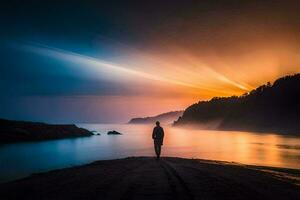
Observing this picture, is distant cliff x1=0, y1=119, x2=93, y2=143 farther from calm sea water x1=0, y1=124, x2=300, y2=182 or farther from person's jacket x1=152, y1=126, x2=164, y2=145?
person's jacket x1=152, y1=126, x2=164, y2=145

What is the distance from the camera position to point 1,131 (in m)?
114

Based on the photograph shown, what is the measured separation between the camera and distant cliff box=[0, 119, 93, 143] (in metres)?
113

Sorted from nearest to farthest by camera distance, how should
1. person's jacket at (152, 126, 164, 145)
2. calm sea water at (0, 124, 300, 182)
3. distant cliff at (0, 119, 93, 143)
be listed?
person's jacket at (152, 126, 164, 145) < calm sea water at (0, 124, 300, 182) < distant cliff at (0, 119, 93, 143)

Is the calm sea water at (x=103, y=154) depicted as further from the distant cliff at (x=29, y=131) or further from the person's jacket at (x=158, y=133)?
the distant cliff at (x=29, y=131)

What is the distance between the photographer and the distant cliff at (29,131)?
371 ft

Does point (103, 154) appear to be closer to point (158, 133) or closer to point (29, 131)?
point (158, 133)

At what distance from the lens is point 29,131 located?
121375mm

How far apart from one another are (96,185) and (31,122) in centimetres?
12534

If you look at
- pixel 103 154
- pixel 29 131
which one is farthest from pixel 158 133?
pixel 29 131

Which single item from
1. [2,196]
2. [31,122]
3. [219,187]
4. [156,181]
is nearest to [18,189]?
[2,196]

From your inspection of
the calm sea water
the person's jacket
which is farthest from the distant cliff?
the person's jacket

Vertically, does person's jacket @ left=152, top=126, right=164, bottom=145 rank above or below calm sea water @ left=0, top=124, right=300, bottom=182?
above

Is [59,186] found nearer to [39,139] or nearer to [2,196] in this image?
[2,196]

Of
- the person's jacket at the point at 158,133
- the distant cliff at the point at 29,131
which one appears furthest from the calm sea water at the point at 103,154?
the distant cliff at the point at 29,131
